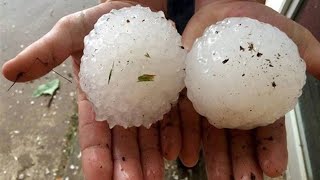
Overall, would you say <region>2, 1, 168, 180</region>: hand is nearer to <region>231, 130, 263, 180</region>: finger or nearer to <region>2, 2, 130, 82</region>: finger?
<region>2, 2, 130, 82</region>: finger

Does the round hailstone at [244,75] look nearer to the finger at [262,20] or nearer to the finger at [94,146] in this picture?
the finger at [262,20]

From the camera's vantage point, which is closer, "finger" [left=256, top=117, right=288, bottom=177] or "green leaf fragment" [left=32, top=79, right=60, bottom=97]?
"finger" [left=256, top=117, right=288, bottom=177]

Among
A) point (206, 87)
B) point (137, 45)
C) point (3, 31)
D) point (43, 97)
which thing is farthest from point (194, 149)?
point (3, 31)

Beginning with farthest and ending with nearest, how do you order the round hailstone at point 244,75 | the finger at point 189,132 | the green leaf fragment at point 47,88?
the green leaf fragment at point 47,88 → the finger at point 189,132 → the round hailstone at point 244,75

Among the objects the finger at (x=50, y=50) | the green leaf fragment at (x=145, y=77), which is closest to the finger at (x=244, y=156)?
the green leaf fragment at (x=145, y=77)

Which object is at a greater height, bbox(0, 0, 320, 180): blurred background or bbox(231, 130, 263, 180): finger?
bbox(231, 130, 263, 180): finger

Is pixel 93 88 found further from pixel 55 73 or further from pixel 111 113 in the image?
pixel 55 73

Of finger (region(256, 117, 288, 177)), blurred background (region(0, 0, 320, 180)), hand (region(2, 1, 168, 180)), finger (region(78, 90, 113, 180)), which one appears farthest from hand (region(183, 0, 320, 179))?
blurred background (region(0, 0, 320, 180))
